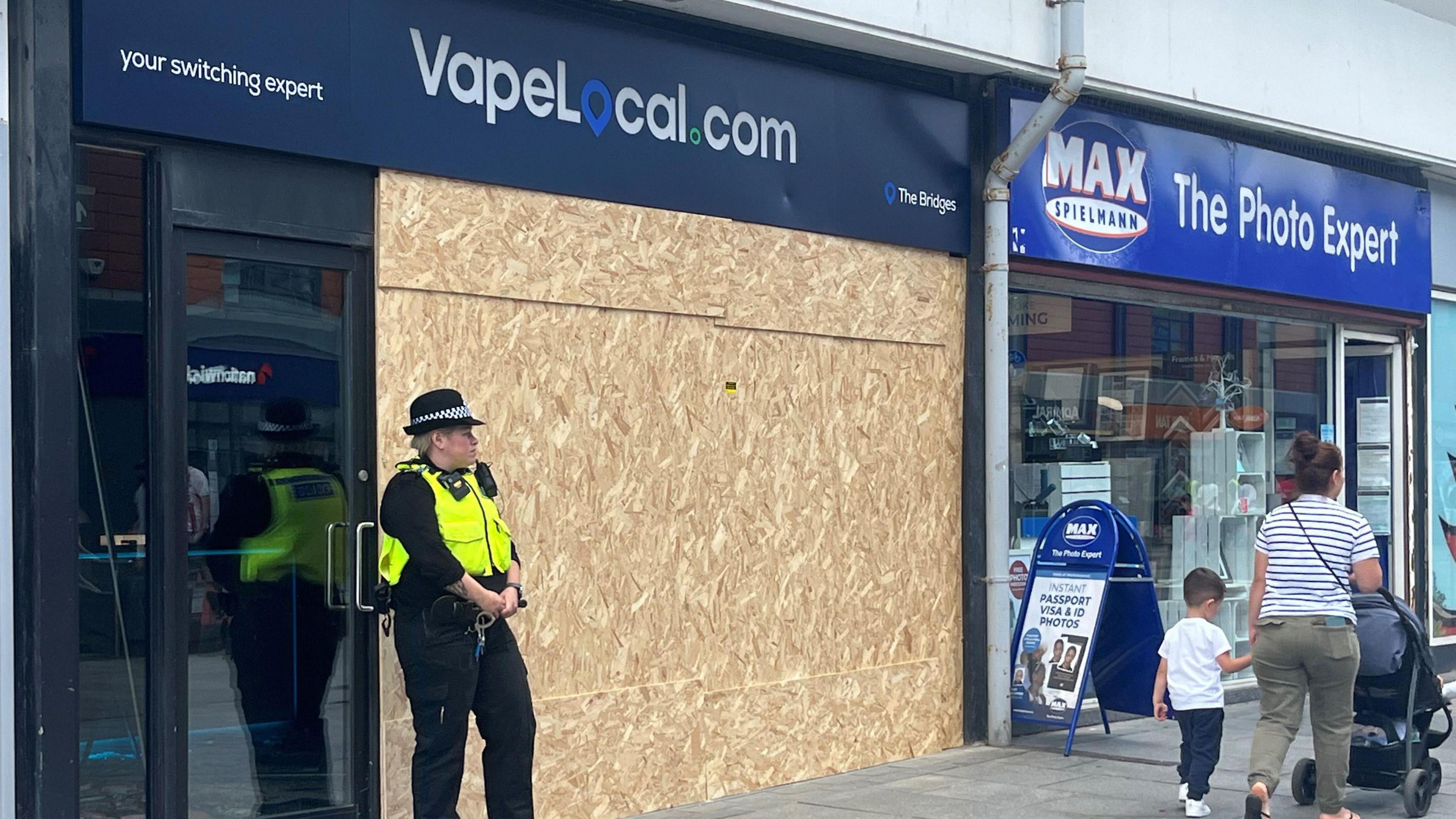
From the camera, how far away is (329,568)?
22.6 ft

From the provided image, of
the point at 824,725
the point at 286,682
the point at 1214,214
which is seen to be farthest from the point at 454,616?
the point at 1214,214

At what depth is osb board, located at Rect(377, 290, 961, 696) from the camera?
7352 mm

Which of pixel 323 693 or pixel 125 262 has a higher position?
pixel 125 262

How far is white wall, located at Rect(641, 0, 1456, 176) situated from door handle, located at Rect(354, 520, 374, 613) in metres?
2.87

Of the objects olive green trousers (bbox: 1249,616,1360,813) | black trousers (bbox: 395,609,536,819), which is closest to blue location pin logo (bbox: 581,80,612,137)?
black trousers (bbox: 395,609,536,819)

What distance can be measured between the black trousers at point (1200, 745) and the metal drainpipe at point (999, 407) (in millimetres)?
1954

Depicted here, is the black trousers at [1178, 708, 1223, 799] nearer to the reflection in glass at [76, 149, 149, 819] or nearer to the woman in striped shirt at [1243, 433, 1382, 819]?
the woman in striped shirt at [1243, 433, 1382, 819]

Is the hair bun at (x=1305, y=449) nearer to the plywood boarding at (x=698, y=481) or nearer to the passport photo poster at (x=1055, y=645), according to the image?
the passport photo poster at (x=1055, y=645)

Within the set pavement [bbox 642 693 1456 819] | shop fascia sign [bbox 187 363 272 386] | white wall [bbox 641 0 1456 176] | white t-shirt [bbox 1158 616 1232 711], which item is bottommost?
pavement [bbox 642 693 1456 819]

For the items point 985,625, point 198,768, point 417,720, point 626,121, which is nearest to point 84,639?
point 198,768

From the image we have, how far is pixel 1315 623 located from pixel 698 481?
2900mm

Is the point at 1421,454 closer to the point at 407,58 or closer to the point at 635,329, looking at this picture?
the point at 635,329

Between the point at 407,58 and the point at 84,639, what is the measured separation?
2663mm

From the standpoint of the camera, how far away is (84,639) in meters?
6.14
